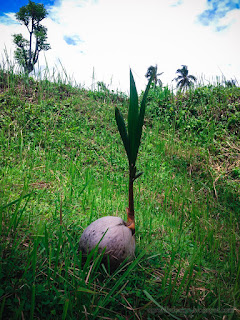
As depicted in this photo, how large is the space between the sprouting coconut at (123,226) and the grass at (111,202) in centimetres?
10

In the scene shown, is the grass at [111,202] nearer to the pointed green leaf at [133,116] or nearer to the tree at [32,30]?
the pointed green leaf at [133,116]

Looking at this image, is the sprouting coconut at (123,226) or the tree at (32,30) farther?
the tree at (32,30)

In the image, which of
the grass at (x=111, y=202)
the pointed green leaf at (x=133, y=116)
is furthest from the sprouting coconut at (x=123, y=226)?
the grass at (x=111, y=202)

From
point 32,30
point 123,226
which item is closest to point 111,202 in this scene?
point 123,226

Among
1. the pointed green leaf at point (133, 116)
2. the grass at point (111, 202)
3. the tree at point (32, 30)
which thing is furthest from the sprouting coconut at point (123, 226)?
the tree at point (32, 30)

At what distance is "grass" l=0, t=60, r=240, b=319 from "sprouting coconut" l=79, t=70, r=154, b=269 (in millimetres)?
102

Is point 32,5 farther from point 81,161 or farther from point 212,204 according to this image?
point 212,204

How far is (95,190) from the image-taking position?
2.49 m

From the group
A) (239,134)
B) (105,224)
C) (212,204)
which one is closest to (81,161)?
(212,204)

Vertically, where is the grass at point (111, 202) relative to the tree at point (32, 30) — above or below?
below

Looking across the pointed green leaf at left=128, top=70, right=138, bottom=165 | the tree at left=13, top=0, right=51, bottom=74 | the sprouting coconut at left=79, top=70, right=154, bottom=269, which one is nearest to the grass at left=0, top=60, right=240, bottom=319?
the sprouting coconut at left=79, top=70, right=154, bottom=269

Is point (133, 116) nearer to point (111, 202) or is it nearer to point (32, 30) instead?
point (111, 202)

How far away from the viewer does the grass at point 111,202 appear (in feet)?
3.34

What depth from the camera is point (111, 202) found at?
2.19 m
